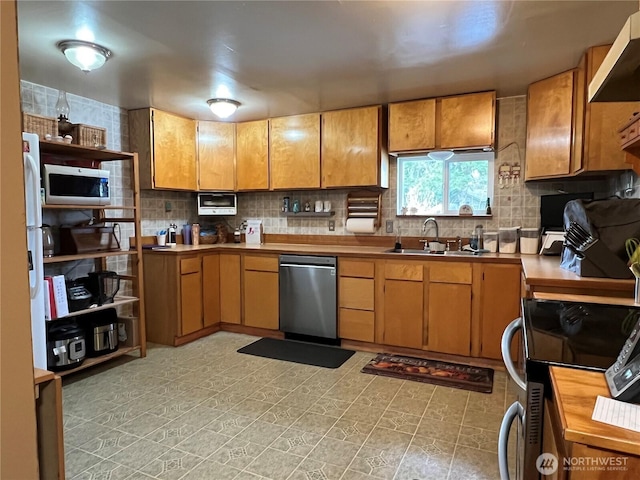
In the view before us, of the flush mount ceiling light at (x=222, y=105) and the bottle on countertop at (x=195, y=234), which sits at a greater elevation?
the flush mount ceiling light at (x=222, y=105)

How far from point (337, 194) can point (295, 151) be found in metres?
0.64

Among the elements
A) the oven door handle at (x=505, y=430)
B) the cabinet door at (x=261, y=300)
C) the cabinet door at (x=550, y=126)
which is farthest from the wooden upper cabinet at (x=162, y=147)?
the oven door handle at (x=505, y=430)

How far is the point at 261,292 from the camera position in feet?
13.3

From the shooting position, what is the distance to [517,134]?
3.59 m

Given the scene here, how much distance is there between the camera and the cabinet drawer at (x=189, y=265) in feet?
12.5

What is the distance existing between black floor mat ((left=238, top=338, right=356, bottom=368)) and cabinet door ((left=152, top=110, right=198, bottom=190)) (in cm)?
184

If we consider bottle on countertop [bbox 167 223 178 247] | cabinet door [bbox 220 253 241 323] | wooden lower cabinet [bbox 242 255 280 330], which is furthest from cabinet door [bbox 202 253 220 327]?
bottle on countertop [bbox 167 223 178 247]

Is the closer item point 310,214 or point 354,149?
point 354,149

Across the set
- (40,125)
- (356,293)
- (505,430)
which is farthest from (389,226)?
(40,125)

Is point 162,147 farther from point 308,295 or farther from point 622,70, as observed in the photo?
point 622,70

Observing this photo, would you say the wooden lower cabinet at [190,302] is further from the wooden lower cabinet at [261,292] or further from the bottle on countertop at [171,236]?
the bottle on countertop at [171,236]

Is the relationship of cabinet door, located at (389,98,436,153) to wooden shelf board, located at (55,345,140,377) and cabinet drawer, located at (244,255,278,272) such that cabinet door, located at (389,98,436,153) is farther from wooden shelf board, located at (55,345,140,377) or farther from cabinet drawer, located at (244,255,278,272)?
wooden shelf board, located at (55,345,140,377)

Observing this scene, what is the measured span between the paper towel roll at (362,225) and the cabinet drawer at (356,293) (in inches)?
25.3

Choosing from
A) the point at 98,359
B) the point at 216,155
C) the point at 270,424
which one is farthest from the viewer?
the point at 216,155
